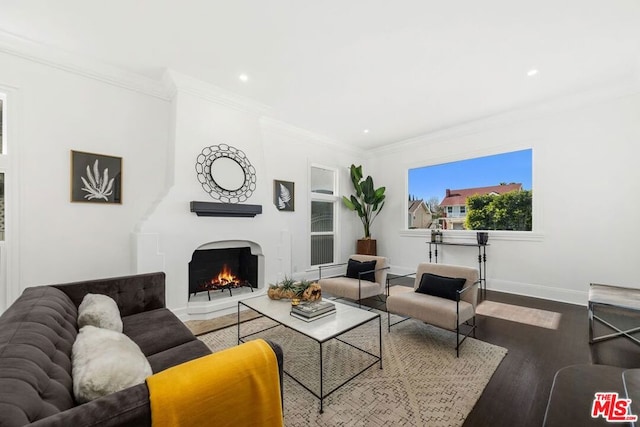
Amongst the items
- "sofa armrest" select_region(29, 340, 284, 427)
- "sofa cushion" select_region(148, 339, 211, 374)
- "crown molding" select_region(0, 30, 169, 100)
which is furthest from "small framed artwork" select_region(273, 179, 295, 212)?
"sofa armrest" select_region(29, 340, 284, 427)

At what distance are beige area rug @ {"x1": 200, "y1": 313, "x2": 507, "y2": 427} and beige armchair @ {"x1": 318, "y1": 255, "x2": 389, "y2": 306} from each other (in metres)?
0.51

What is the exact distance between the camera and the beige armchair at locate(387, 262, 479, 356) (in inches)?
104

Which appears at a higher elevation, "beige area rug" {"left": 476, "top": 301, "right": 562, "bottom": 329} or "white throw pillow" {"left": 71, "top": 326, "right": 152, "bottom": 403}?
"white throw pillow" {"left": 71, "top": 326, "right": 152, "bottom": 403}

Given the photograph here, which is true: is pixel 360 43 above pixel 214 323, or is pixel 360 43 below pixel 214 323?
above

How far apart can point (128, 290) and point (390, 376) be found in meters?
2.43

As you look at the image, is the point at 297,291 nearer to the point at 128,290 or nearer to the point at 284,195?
the point at 128,290

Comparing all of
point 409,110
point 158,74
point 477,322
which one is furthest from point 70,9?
point 477,322

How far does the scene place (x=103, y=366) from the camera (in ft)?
3.57

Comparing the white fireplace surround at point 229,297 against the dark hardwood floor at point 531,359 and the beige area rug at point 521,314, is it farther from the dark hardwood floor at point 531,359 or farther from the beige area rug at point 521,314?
the beige area rug at point 521,314

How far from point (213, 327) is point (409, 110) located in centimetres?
426

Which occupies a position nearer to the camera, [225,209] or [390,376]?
[390,376]

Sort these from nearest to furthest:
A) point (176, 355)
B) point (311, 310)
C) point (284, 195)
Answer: point (176, 355) < point (311, 310) < point (284, 195)

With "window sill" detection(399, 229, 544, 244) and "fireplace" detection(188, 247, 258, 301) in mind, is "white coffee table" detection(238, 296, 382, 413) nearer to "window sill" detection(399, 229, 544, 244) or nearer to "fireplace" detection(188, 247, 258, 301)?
"fireplace" detection(188, 247, 258, 301)

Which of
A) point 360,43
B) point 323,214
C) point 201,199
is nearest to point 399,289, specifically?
point 323,214
